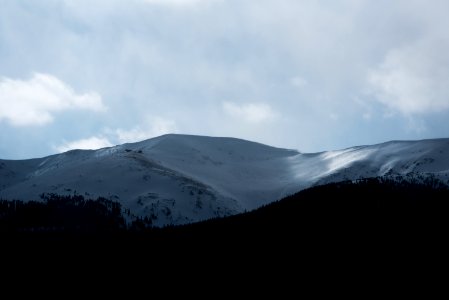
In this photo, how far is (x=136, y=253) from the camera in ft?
639

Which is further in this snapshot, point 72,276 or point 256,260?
point 256,260

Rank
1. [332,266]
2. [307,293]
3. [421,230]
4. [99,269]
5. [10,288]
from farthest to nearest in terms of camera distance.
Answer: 1. [421,230]
2. [99,269]
3. [332,266]
4. [10,288]
5. [307,293]

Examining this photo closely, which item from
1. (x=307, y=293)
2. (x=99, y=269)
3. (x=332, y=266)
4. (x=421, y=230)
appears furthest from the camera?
(x=421, y=230)

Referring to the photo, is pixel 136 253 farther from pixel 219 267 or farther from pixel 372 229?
pixel 372 229

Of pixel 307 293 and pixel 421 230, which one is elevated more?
pixel 421 230

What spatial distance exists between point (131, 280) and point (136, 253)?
36099mm

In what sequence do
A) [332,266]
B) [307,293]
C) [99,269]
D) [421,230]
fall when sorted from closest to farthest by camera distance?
[307,293] → [332,266] → [99,269] → [421,230]

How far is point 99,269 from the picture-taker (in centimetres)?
17300

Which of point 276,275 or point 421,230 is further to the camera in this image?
point 421,230

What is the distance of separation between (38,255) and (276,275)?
81247 mm

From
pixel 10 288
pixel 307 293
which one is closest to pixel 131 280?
pixel 10 288

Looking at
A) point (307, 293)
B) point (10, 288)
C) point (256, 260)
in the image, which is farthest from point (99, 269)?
point (307, 293)

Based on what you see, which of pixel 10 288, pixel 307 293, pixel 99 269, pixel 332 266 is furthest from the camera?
pixel 99 269

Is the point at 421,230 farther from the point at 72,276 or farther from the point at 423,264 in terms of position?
the point at 72,276
